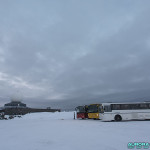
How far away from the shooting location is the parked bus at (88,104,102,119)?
24383 mm

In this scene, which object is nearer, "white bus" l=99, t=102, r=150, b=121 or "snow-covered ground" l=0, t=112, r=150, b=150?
"snow-covered ground" l=0, t=112, r=150, b=150

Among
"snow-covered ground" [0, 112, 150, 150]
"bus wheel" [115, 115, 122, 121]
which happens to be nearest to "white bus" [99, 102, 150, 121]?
"bus wheel" [115, 115, 122, 121]

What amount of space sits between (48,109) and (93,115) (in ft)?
321

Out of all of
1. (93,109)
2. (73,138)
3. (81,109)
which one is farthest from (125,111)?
(73,138)

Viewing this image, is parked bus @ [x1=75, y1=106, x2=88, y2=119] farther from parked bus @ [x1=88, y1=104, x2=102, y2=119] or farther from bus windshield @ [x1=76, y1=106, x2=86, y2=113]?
parked bus @ [x1=88, y1=104, x2=102, y2=119]

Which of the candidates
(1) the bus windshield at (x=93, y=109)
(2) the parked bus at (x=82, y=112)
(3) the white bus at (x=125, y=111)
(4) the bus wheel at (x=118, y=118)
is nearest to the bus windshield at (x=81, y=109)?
(2) the parked bus at (x=82, y=112)

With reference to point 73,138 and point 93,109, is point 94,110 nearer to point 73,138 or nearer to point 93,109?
point 93,109

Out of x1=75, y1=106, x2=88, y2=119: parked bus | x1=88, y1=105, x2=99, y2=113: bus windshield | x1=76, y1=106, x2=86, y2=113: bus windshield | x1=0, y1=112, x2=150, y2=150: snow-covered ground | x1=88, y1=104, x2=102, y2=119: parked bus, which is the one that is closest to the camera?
x1=0, y1=112, x2=150, y2=150: snow-covered ground

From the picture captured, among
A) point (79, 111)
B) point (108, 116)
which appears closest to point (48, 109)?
point (79, 111)

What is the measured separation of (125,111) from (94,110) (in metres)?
5.12

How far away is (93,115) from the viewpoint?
85.4 feet

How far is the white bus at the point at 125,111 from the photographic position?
896 inches

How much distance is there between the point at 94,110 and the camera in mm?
25562

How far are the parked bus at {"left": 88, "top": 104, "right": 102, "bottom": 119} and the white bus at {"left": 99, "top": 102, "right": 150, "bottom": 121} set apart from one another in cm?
110
